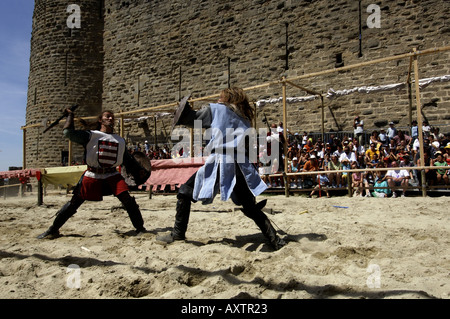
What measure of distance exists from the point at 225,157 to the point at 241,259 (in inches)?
35.3

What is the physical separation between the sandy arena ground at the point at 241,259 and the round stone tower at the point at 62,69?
558 inches

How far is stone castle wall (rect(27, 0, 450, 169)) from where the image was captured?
1051 centimetres

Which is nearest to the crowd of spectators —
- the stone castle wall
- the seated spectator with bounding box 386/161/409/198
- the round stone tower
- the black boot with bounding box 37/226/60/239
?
the seated spectator with bounding box 386/161/409/198

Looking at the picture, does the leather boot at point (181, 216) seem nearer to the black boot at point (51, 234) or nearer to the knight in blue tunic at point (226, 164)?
the knight in blue tunic at point (226, 164)

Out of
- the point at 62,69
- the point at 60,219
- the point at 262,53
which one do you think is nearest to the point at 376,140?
the point at 262,53

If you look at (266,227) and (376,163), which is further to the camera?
(376,163)

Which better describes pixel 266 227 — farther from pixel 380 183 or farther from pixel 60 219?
pixel 380 183

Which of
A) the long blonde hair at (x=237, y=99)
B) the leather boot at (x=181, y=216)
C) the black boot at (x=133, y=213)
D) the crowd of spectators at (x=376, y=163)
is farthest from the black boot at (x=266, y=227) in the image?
the crowd of spectators at (x=376, y=163)

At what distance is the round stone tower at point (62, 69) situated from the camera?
17.2m

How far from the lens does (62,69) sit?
57.1 feet

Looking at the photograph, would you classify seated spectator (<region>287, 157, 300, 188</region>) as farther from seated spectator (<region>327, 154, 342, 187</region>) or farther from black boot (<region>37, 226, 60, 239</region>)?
black boot (<region>37, 226, 60, 239</region>)

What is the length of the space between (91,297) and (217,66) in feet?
43.7

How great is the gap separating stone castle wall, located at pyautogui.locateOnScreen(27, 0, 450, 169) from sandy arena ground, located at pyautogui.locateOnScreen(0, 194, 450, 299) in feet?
24.4

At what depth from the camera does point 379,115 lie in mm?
10711
